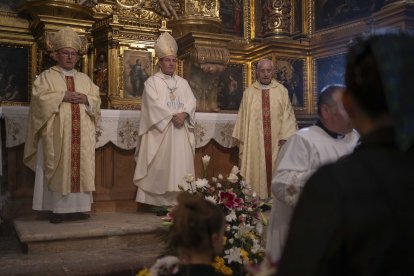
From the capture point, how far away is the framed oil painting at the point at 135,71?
320 inches

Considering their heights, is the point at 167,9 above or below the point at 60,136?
above

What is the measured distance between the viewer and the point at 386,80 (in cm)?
105

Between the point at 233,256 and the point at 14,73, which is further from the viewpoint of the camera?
the point at 14,73

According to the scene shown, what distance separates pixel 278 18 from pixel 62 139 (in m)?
5.69

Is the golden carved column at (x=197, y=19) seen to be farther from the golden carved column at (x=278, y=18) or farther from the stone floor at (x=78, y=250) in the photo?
the stone floor at (x=78, y=250)

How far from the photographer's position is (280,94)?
7055mm

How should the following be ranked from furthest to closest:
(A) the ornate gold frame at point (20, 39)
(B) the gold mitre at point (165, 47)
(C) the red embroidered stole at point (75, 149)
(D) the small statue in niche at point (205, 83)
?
(D) the small statue in niche at point (205, 83), (A) the ornate gold frame at point (20, 39), (B) the gold mitre at point (165, 47), (C) the red embroidered stole at point (75, 149)

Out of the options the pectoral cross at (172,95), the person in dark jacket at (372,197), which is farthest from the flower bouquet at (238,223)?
the person in dark jacket at (372,197)

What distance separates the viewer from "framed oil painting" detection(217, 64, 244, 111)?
30.1 ft

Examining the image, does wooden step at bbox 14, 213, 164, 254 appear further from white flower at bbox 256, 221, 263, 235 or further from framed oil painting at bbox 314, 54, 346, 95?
framed oil painting at bbox 314, 54, 346, 95

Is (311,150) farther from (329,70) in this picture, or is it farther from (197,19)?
(329,70)

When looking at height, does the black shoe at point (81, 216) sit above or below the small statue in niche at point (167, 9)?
below

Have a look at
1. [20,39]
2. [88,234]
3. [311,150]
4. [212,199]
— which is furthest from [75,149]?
[311,150]

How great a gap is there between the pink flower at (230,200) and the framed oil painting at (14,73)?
4.69 meters
